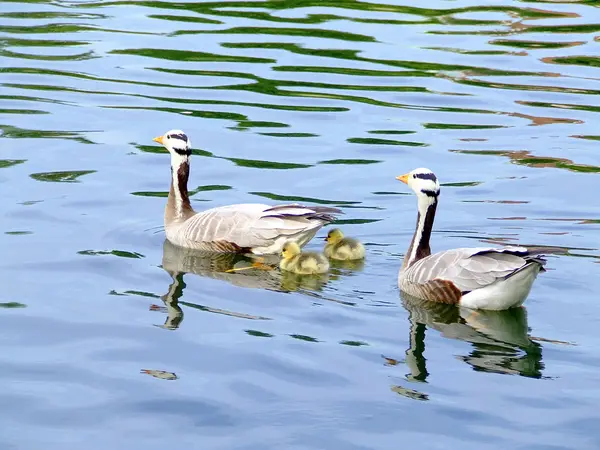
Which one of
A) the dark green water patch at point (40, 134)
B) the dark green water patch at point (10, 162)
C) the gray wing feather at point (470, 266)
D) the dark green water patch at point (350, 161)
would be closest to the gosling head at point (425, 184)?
the gray wing feather at point (470, 266)

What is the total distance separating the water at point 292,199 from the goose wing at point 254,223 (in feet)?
1.09

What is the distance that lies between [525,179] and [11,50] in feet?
36.2

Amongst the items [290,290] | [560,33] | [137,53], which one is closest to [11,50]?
[137,53]

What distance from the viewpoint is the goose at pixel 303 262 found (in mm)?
13070

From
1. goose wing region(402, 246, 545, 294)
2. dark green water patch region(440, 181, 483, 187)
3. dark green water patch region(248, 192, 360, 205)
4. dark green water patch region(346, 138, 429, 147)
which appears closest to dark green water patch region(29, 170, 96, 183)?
dark green water patch region(248, 192, 360, 205)

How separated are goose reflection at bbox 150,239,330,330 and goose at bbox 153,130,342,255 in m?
0.12

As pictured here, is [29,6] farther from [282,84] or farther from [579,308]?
[579,308]

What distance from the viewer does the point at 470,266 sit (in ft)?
39.5

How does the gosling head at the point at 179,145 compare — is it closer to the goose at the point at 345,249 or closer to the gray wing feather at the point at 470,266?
the goose at the point at 345,249

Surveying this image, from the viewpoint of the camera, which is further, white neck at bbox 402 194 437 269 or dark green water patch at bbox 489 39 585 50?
dark green water patch at bbox 489 39 585 50

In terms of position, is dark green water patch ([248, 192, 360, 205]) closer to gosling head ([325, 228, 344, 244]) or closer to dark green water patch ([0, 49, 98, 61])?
gosling head ([325, 228, 344, 244])

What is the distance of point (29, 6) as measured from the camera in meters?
27.1

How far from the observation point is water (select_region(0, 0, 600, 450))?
32.0 feet

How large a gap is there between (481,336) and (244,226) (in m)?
3.54
